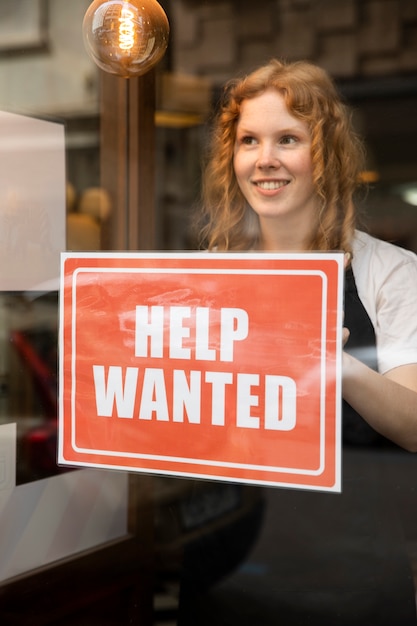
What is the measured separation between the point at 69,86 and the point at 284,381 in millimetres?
1134

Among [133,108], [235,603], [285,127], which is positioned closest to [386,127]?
[285,127]

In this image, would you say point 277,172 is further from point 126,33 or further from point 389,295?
point 126,33

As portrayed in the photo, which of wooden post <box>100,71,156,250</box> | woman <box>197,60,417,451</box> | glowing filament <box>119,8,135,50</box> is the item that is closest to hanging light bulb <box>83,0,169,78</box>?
glowing filament <box>119,8,135,50</box>

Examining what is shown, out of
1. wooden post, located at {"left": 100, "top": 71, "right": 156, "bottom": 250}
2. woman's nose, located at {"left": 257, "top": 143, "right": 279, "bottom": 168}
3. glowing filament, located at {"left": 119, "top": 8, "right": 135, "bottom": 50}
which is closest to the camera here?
woman's nose, located at {"left": 257, "top": 143, "right": 279, "bottom": 168}

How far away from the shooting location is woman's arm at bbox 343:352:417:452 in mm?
1438

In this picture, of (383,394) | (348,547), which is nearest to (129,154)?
(383,394)

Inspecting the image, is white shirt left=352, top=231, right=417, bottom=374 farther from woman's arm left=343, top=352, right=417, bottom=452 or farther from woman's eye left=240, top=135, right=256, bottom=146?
woman's eye left=240, top=135, right=256, bottom=146

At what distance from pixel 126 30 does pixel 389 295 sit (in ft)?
2.61

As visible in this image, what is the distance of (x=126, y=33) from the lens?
5.47ft

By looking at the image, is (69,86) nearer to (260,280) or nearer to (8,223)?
(8,223)

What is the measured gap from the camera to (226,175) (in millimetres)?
1616

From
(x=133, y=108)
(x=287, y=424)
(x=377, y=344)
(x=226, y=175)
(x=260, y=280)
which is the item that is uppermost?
(x=133, y=108)

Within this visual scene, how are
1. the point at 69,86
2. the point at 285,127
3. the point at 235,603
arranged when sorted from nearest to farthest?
the point at 285,127 < the point at 235,603 < the point at 69,86

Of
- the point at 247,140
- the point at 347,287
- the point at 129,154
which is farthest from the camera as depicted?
the point at 129,154
